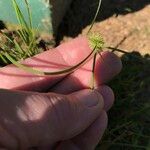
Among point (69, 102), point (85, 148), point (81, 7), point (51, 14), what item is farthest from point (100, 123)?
point (81, 7)

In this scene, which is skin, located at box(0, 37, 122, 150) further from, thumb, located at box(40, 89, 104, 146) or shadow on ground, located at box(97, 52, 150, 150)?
shadow on ground, located at box(97, 52, 150, 150)

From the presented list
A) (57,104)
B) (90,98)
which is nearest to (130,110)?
(90,98)

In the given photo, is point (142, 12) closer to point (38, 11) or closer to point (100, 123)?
point (38, 11)

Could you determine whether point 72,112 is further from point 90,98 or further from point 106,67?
point 106,67

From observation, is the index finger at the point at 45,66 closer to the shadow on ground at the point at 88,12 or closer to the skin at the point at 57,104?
the skin at the point at 57,104

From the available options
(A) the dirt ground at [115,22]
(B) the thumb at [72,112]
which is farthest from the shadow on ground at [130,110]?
(B) the thumb at [72,112]
